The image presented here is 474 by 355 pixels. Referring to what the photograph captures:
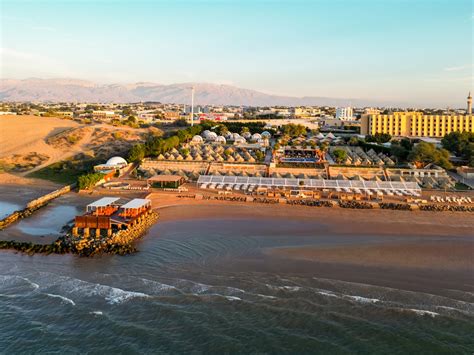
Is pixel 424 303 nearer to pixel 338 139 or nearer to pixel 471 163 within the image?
pixel 471 163

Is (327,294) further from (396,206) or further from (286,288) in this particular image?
(396,206)

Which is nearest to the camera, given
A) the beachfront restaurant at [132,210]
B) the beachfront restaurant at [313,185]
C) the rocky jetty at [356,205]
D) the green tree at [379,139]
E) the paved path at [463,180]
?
the beachfront restaurant at [132,210]

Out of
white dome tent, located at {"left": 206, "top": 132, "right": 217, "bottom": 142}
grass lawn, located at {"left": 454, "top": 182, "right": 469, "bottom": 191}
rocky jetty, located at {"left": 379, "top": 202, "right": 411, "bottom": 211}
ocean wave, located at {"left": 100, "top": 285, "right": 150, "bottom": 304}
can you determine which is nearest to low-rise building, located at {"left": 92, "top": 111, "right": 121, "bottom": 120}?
white dome tent, located at {"left": 206, "top": 132, "right": 217, "bottom": 142}

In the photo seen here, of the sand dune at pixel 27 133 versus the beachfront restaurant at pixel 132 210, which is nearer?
the beachfront restaurant at pixel 132 210

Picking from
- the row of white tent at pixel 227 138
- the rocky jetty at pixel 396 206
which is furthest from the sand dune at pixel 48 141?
the rocky jetty at pixel 396 206

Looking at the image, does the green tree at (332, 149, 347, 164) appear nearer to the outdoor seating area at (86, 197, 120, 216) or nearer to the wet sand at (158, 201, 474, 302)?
the wet sand at (158, 201, 474, 302)

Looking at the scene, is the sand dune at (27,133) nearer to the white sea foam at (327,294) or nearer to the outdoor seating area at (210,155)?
the outdoor seating area at (210,155)

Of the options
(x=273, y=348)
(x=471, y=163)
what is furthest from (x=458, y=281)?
(x=471, y=163)
